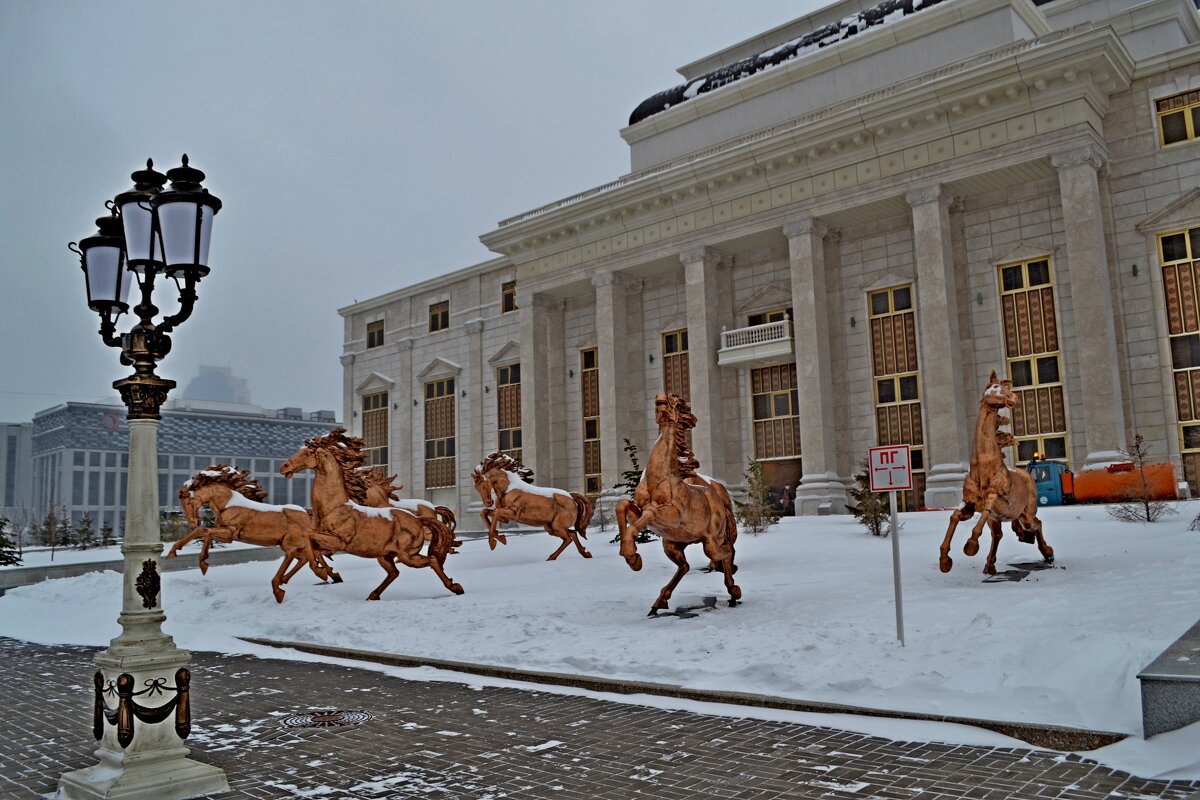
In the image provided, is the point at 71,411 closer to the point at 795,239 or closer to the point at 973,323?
the point at 795,239

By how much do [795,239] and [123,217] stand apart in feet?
91.3

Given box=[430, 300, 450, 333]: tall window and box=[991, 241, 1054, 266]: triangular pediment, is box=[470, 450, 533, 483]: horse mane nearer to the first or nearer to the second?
box=[991, 241, 1054, 266]: triangular pediment

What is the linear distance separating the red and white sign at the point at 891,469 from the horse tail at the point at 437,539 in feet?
27.8

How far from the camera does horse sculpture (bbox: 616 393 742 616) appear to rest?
11438mm

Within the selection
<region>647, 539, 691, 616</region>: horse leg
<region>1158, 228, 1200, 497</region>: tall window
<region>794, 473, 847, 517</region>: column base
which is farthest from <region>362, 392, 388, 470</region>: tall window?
<region>647, 539, 691, 616</region>: horse leg

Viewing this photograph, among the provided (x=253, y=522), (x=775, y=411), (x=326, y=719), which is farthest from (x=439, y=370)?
(x=326, y=719)

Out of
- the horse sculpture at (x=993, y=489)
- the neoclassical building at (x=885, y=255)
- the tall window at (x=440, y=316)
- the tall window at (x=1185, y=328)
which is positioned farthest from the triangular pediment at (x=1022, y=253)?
the tall window at (x=440, y=316)

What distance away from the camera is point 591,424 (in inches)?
1565

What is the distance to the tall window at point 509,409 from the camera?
43.3 meters

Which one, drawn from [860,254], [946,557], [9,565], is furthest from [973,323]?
[9,565]

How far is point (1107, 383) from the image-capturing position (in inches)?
983

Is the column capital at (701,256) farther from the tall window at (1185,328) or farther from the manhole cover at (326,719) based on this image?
the manhole cover at (326,719)

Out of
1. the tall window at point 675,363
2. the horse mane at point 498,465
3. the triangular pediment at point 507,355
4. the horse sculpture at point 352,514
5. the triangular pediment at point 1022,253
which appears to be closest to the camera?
the horse sculpture at point 352,514

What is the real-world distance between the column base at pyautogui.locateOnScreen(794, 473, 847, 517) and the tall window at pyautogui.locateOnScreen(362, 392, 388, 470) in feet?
88.1
